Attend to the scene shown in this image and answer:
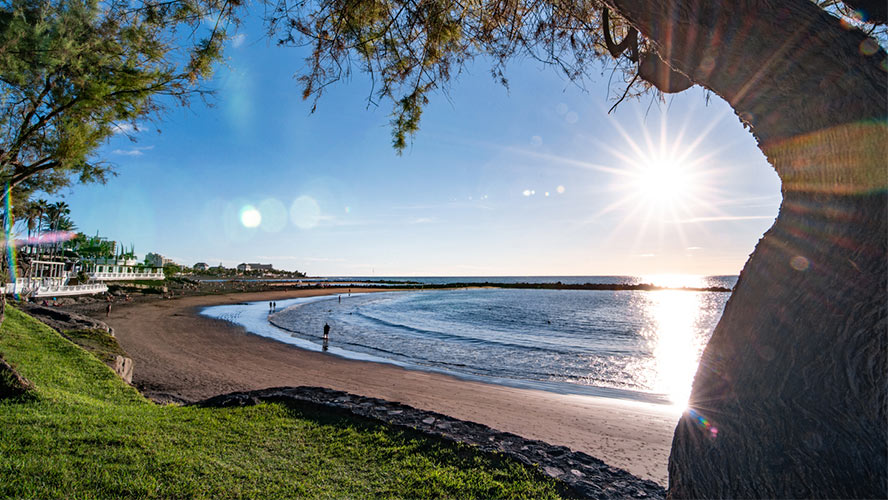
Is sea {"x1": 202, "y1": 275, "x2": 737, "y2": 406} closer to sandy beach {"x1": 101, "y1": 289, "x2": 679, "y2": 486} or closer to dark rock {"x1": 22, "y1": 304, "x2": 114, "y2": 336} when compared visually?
sandy beach {"x1": 101, "y1": 289, "x2": 679, "y2": 486}

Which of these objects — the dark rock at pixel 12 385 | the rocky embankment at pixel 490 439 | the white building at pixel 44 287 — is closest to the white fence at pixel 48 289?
the white building at pixel 44 287

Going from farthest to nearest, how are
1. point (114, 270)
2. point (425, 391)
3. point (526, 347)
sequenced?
1. point (114, 270)
2. point (526, 347)
3. point (425, 391)

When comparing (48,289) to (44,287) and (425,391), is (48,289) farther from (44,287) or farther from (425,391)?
(425,391)

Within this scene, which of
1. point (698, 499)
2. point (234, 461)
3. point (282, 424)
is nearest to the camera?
point (698, 499)

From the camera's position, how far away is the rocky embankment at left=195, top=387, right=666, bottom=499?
493cm

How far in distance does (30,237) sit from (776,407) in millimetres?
75872

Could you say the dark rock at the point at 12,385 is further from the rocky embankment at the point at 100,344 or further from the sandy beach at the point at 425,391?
the sandy beach at the point at 425,391

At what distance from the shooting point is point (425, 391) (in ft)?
47.6

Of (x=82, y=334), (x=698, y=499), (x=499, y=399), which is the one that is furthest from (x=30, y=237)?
(x=698, y=499)

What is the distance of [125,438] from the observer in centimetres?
502

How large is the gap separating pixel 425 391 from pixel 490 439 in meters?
8.81

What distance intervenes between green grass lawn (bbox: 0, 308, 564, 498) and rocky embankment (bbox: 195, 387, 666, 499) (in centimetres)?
26

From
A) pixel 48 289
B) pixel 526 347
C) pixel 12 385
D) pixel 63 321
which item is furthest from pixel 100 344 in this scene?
pixel 48 289

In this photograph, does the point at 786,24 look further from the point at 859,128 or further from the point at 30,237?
the point at 30,237
